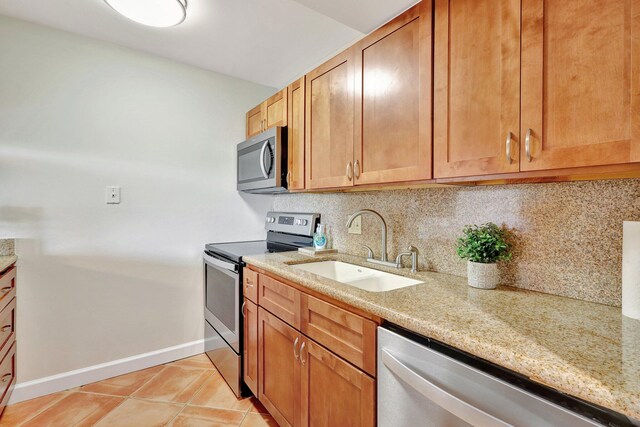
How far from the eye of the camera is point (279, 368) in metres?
1.49

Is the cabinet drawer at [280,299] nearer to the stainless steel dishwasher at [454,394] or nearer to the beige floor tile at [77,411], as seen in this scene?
the stainless steel dishwasher at [454,394]

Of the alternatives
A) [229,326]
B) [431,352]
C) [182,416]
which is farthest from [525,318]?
[182,416]

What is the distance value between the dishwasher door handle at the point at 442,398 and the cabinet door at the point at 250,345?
98cm

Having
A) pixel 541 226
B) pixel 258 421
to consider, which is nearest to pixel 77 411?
pixel 258 421

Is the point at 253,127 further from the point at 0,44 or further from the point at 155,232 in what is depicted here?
the point at 0,44

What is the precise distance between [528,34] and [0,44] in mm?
2628

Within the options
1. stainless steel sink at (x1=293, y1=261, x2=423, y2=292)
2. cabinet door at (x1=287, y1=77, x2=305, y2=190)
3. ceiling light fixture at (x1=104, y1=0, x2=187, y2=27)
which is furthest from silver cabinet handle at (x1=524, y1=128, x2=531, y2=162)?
ceiling light fixture at (x1=104, y1=0, x2=187, y2=27)

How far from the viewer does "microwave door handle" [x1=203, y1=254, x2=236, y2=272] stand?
187cm

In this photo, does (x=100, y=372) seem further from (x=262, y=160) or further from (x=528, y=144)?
(x=528, y=144)

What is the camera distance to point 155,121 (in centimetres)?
222

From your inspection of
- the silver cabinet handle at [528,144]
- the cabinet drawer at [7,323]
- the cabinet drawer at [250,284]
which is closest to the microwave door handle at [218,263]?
the cabinet drawer at [250,284]

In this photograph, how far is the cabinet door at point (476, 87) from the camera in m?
0.92

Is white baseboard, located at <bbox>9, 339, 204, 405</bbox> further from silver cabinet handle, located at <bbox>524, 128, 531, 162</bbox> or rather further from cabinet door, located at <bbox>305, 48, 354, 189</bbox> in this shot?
silver cabinet handle, located at <bbox>524, 128, 531, 162</bbox>

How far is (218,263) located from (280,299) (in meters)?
0.77
